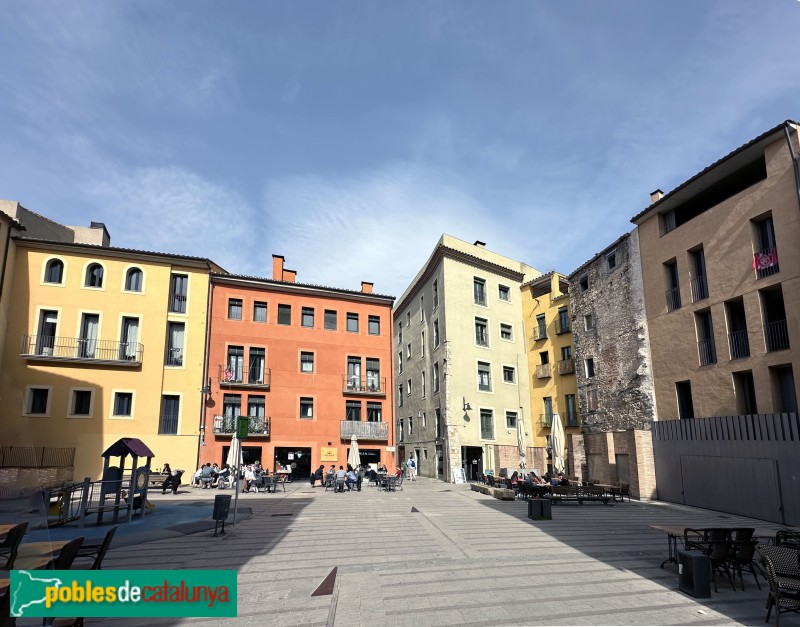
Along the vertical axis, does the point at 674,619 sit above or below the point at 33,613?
below

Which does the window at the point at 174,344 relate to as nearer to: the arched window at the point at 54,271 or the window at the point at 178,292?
the window at the point at 178,292

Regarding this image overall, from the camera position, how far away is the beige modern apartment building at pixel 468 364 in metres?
32.0

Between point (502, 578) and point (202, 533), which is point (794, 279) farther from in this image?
point (202, 533)

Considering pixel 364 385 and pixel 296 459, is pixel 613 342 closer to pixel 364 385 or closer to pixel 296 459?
pixel 364 385

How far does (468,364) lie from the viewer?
33156 millimetres

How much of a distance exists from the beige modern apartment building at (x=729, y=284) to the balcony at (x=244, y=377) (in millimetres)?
21492

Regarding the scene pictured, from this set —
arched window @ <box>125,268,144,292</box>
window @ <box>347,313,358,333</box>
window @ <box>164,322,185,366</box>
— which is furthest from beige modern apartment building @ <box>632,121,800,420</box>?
arched window @ <box>125,268,144,292</box>

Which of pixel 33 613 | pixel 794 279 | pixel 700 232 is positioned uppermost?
pixel 700 232

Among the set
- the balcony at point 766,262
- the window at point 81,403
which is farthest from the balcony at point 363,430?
the balcony at point 766,262

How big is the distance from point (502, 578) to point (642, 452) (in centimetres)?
1622

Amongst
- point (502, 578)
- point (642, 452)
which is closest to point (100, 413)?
point (502, 578)

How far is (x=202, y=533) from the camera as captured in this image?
12.8m

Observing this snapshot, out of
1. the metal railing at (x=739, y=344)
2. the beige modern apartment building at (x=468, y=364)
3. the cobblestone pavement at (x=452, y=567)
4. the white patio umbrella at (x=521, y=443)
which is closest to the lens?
the cobblestone pavement at (x=452, y=567)

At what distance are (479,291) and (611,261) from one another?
10.8m
